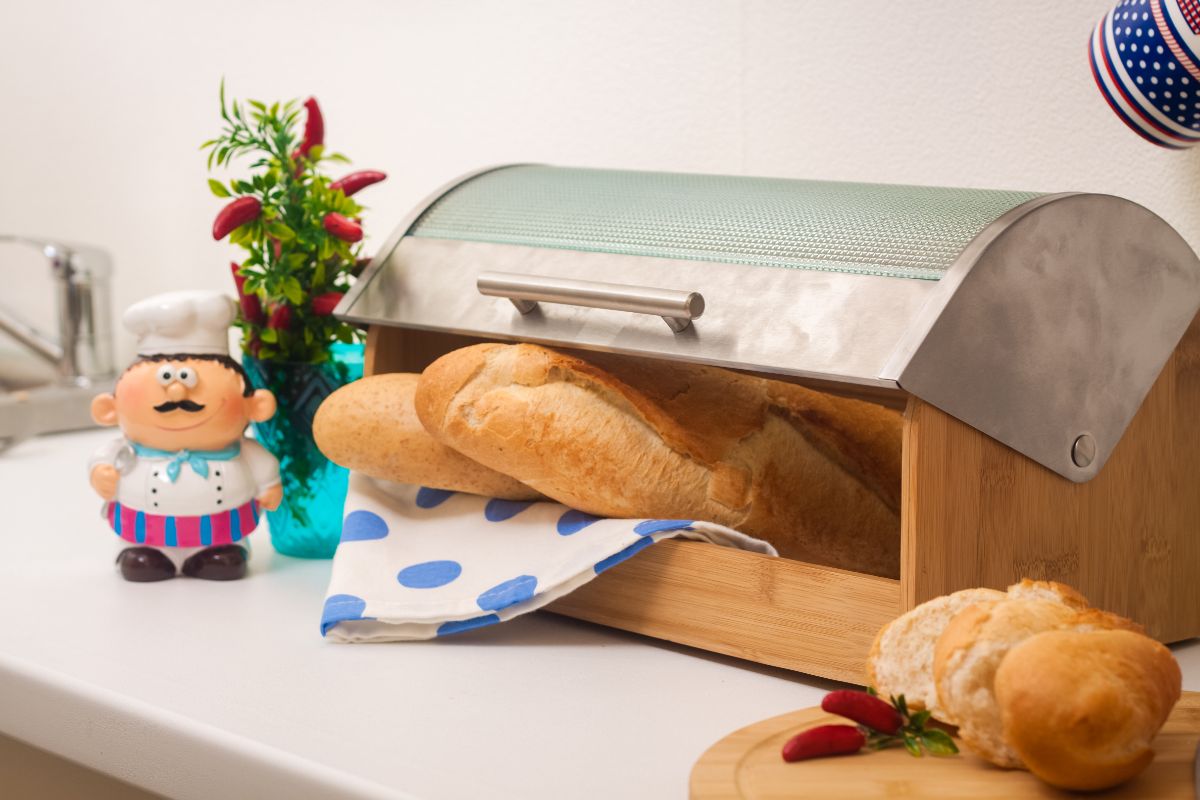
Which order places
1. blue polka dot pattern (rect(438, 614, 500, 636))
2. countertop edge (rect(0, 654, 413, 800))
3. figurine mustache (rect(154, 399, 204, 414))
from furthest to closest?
figurine mustache (rect(154, 399, 204, 414)) → blue polka dot pattern (rect(438, 614, 500, 636)) → countertop edge (rect(0, 654, 413, 800))

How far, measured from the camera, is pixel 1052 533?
2.60ft

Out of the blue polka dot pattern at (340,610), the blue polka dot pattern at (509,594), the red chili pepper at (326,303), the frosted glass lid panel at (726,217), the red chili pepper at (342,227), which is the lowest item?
the blue polka dot pattern at (340,610)

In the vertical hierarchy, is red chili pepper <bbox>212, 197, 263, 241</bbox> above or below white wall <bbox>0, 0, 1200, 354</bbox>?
below

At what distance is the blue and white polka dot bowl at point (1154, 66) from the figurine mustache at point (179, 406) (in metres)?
0.72

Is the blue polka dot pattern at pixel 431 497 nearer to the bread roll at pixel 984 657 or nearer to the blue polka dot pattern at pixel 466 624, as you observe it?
the blue polka dot pattern at pixel 466 624

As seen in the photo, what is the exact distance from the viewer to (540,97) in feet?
4.70

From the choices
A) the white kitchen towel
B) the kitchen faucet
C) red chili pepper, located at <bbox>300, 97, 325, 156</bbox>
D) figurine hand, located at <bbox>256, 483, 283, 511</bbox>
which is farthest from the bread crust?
the kitchen faucet

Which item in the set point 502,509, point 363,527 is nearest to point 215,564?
point 363,527

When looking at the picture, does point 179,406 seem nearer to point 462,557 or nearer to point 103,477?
point 103,477

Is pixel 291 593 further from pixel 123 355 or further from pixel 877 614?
pixel 123 355

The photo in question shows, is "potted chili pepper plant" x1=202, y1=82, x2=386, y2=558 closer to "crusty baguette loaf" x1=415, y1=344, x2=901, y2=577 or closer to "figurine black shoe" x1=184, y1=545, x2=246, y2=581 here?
"figurine black shoe" x1=184, y1=545, x2=246, y2=581

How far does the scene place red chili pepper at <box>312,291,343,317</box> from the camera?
1.07 metres

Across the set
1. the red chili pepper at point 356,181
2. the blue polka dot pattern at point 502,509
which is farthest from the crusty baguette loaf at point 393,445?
the red chili pepper at point 356,181

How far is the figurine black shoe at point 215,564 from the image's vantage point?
1.03 m
